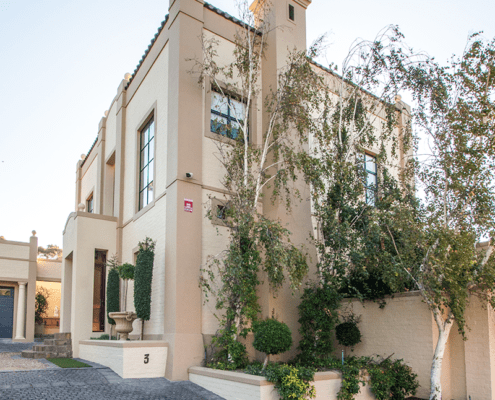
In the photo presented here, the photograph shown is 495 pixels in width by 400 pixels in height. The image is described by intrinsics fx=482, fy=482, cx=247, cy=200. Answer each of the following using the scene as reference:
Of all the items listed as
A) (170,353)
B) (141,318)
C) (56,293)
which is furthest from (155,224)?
(56,293)

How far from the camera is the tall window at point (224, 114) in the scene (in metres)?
11.6

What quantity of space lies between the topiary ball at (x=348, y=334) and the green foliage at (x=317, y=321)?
48cm

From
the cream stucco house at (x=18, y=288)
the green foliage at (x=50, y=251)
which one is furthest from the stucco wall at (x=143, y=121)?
the green foliage at (x=50, y=251)

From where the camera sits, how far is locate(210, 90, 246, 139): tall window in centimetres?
1156

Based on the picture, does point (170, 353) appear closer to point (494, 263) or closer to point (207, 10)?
point (494, 263)

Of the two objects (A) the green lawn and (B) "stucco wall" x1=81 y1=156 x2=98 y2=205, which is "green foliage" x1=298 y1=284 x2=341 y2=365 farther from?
(B) "stucco wall" x1=81 y1=156 x2=98 y2=205

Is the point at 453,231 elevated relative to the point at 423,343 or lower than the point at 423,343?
elevated

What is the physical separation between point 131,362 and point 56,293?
16.5m

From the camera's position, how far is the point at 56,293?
2409 centimetres

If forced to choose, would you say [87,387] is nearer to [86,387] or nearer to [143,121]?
[86,387]

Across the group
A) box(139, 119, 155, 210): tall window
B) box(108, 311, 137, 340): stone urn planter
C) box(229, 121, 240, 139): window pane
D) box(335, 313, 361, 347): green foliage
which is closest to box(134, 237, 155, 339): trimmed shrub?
box(108, 311, 137, 340): stone urn planter

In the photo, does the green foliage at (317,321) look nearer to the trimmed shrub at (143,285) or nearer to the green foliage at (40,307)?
the trimmed shrub at (143,285)

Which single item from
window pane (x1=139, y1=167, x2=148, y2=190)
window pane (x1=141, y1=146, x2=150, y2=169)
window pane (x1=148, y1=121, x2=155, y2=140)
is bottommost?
window pane (x1=139, y1=167, x2=148, y2=190)

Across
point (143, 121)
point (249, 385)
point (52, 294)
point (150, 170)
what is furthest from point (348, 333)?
point (52, 294)
